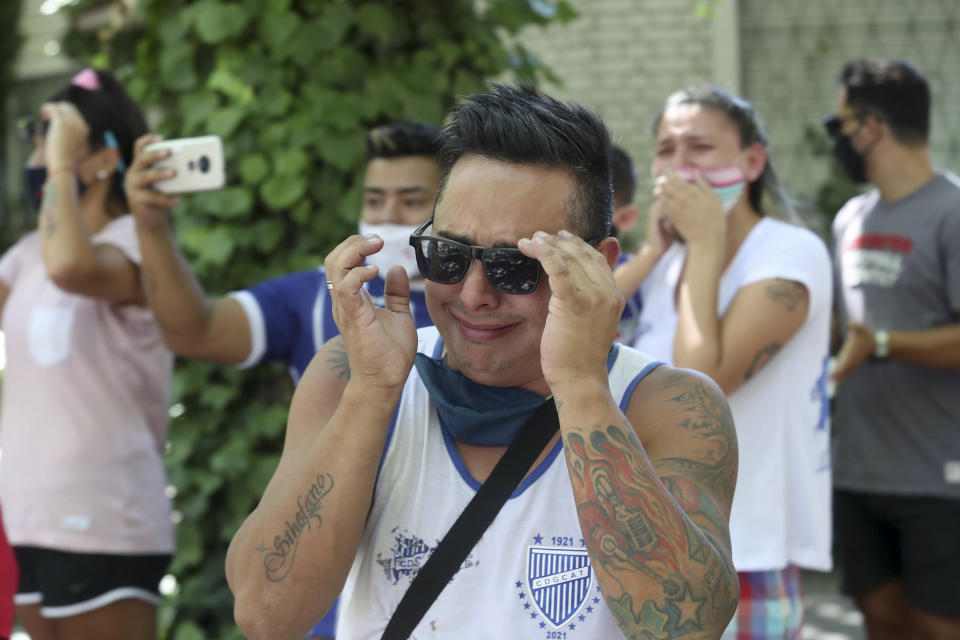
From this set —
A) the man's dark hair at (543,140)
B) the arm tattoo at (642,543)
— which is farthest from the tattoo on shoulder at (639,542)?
the man's dark hair at (543,140)

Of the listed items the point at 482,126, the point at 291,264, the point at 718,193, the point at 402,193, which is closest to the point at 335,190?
the point at 291,264

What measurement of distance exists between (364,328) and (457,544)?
43 centimetres

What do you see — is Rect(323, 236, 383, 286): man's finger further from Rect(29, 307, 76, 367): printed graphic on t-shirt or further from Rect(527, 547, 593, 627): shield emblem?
Rect(29, 307, 76, 367): printed graphic on t-shirt

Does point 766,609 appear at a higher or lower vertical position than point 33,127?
lower

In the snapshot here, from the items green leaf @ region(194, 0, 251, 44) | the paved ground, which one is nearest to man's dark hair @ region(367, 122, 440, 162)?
green leaf @ region(194, 0, 251, 44)

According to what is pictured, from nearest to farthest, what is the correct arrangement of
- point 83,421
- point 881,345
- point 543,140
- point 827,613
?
1. point 543,140
2. point 83,421
3. point 881,345
4. point 827,613

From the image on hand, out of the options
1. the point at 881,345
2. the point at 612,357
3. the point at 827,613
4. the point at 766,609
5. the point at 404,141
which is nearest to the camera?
the point at 612,357

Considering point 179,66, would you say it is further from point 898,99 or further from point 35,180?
point 898,99

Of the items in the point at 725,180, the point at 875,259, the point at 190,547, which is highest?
the point at 725,180

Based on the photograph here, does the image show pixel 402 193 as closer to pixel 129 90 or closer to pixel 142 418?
pixel 142 418

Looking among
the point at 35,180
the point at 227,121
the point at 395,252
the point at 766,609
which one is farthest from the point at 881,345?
the point at 35,180

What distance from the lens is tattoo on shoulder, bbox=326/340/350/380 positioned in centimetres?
212

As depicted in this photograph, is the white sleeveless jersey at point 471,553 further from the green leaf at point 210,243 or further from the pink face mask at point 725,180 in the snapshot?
the green leaf at point 210,243

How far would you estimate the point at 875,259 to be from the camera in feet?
13.4
